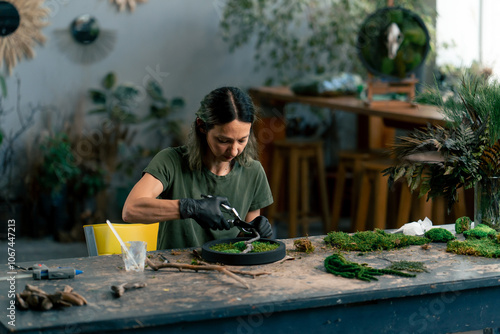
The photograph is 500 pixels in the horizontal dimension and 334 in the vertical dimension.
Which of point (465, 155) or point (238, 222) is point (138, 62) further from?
point (465, 155)

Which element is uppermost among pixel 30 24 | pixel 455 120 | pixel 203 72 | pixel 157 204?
pixel 30 24

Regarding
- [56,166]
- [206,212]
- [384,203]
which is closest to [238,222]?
[206,212]

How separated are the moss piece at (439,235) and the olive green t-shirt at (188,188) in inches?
27.6

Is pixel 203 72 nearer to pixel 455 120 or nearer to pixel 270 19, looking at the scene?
pixel 270 19

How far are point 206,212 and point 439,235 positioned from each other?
2.50 ft

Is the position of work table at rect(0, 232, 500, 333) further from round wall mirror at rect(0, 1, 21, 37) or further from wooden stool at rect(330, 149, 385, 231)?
round wall mirror at rect(0, 1, 21, 37)

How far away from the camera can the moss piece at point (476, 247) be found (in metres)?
2.00

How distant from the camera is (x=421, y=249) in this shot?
2.10m

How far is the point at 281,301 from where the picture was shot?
1579 mm

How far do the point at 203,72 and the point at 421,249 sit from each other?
3.71m

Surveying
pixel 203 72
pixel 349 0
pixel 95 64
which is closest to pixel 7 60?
pixel 95 64

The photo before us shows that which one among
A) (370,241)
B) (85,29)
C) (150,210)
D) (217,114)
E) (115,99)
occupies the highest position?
(85,29)

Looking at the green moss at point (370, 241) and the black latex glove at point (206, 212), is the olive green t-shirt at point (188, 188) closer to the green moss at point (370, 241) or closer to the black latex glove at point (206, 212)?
the black latex glove at point (206, 212)

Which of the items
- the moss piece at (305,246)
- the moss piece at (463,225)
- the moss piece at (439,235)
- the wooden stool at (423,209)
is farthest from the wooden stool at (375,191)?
the moss piece at (305,246)
